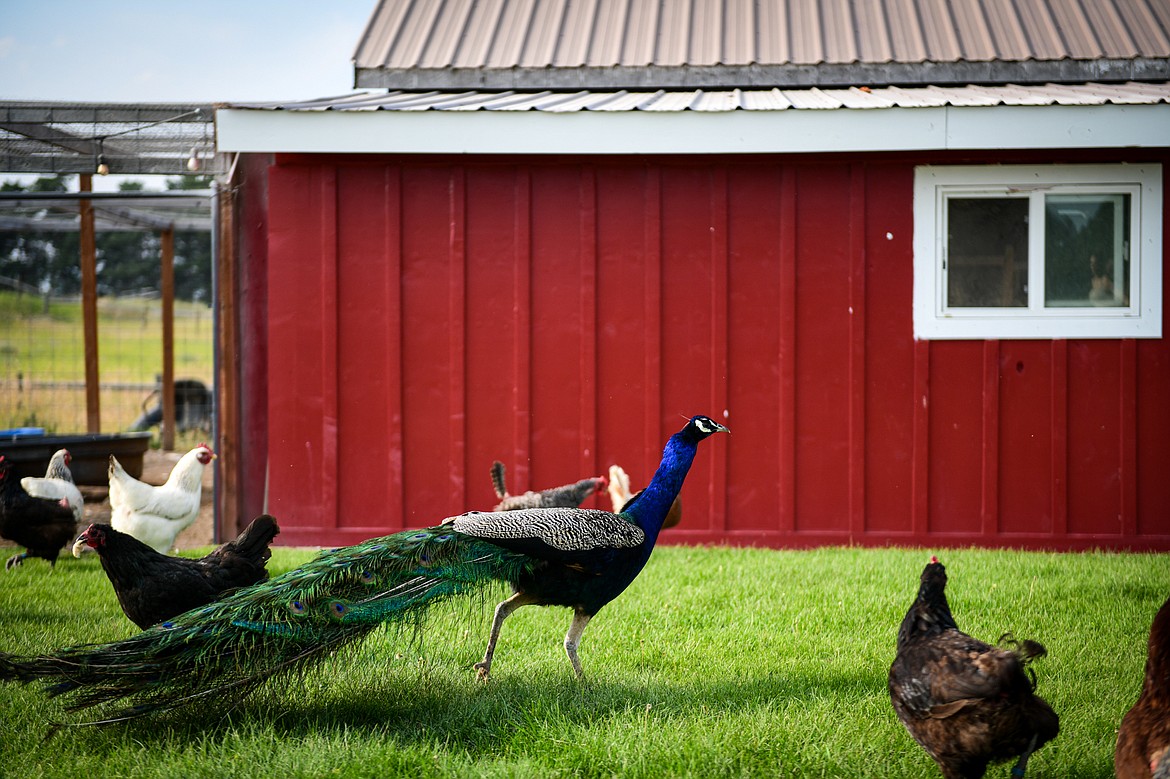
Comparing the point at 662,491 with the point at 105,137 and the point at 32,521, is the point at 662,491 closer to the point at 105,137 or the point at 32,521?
the point at 32,521

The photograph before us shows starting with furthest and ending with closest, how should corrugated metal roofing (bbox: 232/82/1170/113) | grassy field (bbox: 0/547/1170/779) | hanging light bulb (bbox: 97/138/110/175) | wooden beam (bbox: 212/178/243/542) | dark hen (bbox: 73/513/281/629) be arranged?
hanging light bulb (bbox: 97/138/110/175)
wooden beam (bbox: 212/178/243/542)
corrugated metal roofing (bbox: 232/82/1170/113)
dark hen (bbox: 73/513/281/629)
grassy field (bbox: 0/547/1170/779)

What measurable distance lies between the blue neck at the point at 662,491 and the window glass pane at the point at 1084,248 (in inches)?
174

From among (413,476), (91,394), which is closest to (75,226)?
(91,394)

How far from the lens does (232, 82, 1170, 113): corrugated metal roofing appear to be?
7.99 meters

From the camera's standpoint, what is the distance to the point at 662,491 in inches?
207

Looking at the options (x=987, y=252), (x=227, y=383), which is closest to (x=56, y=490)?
(x=227, y=383)

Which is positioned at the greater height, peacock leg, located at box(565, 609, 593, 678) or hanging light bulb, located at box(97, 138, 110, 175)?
hanging light bulb, located at box(97, 138, 110, 175)

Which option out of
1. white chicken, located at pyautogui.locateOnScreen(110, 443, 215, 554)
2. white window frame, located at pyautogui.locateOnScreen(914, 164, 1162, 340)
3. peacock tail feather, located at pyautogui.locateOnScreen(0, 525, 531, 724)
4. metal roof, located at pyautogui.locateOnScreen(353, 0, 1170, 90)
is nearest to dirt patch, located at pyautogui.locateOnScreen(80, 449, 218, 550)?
white chicken, located at pyautogui.locateOnScreen(110, 443, 215, 554)

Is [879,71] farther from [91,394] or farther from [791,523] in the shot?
[91,394]

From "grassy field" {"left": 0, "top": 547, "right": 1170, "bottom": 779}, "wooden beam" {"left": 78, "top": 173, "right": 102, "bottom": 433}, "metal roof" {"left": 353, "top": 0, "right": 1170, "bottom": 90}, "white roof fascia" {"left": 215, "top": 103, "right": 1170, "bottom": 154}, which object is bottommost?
"grassy field" {"left": 0, "top": 547, "right": 1170, "bottom": 779}

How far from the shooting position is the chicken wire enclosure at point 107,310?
1358 cm

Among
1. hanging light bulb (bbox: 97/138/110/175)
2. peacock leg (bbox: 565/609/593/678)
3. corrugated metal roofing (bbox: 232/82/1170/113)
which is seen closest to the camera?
peacock leg (bbox: 565/609/593/678)

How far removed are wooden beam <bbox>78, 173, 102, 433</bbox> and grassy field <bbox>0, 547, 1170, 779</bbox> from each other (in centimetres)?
561

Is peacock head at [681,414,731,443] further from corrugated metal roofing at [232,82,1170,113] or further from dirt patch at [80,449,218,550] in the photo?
dirt patch at [80,449,218,550]
